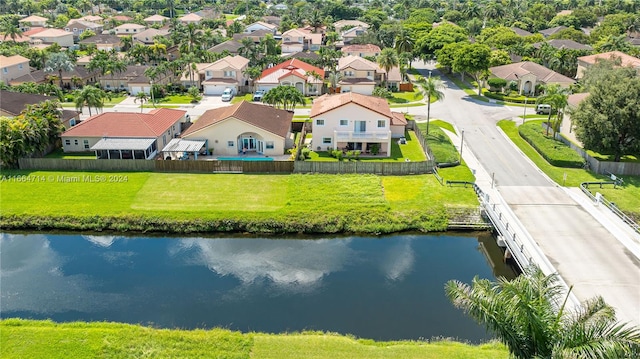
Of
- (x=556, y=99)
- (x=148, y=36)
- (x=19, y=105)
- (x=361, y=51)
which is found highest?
(x=148, y=36)

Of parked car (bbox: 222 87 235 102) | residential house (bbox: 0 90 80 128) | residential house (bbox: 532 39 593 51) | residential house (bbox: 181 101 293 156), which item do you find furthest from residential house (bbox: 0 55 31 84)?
residential house (bbox: 532 39 593 51)

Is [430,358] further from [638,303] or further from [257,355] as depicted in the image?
[638,303]

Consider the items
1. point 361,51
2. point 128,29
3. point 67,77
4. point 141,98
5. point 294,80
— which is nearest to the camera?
point 141,98

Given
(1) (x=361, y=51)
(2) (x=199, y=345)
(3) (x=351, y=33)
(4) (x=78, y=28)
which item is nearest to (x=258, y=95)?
(1) (x=361, y=51)

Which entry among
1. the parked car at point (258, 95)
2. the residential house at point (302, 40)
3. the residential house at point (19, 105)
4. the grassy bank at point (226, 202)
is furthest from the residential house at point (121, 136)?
the residential house at point (302, 40)

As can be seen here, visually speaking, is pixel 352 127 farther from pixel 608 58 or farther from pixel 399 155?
pixel 608 58
